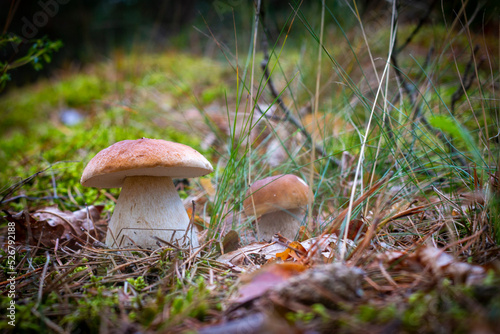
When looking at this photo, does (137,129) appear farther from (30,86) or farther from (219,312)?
(30,86)

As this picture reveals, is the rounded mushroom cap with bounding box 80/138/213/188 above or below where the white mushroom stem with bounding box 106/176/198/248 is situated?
above

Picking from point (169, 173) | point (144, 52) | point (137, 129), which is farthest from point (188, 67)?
point (169, 173)

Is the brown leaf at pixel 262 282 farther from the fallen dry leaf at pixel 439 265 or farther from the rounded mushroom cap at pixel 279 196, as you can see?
the rounded mushroom cap at pixel 279 196

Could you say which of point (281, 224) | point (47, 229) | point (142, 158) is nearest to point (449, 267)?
point (281, 224)

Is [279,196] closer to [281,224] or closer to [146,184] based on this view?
[281,224]

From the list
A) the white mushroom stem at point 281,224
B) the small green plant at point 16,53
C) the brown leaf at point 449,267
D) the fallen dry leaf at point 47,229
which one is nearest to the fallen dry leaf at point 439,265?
the brown leaf at point 449,267

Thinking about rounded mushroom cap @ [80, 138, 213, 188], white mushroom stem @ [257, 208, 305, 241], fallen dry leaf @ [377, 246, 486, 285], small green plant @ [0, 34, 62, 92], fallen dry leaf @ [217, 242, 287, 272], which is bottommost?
white mushroom stem @ [257, 208, 305, 241]

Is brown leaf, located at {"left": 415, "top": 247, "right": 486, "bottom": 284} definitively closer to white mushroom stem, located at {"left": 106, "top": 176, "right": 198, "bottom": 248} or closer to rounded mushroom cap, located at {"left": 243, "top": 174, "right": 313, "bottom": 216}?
rounded mushroom cap, located at {"left": 243, "top": 174, "right": 313, "bottom": 216}

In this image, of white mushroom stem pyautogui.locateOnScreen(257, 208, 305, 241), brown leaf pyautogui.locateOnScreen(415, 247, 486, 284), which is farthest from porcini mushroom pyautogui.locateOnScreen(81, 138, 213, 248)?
brown leaf pyautogui.locateOnScreen(415, 247, 486, 284)
